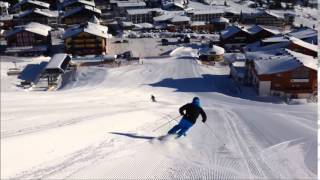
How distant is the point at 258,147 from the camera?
27.1 ft

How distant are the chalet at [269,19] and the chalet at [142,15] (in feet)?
47.4

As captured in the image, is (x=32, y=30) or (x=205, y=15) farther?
(x=205, y=15)

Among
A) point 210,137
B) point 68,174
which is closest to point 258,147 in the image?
point 210,137

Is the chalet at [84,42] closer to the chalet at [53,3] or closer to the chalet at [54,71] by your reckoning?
the chalet at [54,71]

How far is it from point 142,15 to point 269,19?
59.8 ft

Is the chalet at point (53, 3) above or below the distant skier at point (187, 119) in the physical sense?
above

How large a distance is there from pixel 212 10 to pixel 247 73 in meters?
36.2

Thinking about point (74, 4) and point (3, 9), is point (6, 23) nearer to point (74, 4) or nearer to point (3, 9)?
point (3, 9)

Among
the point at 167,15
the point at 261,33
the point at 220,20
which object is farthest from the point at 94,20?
the point at 261,33

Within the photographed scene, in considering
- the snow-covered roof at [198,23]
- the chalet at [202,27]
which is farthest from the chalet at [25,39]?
the snow-covered roof at [198,23]

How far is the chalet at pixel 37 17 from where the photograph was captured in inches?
2238

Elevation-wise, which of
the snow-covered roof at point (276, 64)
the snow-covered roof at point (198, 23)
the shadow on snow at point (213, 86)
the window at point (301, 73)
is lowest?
the shadow on snow at point (213, 86)

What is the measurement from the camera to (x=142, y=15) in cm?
6259

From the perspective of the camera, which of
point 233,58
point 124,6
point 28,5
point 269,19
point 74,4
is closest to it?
point 233,58
